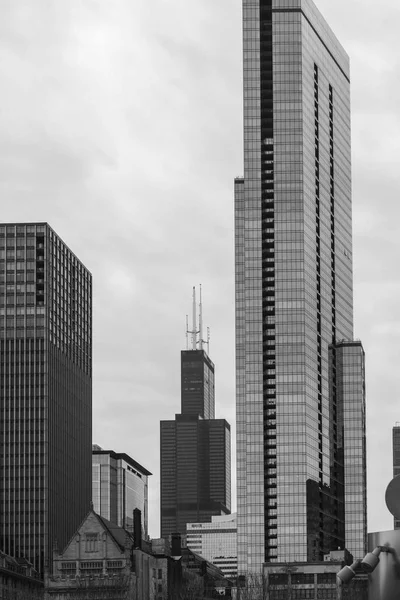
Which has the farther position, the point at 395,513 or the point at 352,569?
the point at 395,513

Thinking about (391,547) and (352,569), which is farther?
(391,547)

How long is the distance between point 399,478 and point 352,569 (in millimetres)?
2478

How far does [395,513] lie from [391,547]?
73 cm

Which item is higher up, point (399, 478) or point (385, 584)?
point (399, 478)

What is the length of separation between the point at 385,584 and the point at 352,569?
110 inches

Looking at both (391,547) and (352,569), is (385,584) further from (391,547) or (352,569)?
(352,569)

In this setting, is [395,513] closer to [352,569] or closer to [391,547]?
[391,547]

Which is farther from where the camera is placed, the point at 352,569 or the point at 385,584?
the point at 385,584

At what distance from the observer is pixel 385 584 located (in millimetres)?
32094

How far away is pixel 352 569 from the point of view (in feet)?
97.0

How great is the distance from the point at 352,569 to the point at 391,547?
2.80 m

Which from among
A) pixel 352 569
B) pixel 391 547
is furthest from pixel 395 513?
pixel 352 569

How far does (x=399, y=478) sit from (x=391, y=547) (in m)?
1.84
